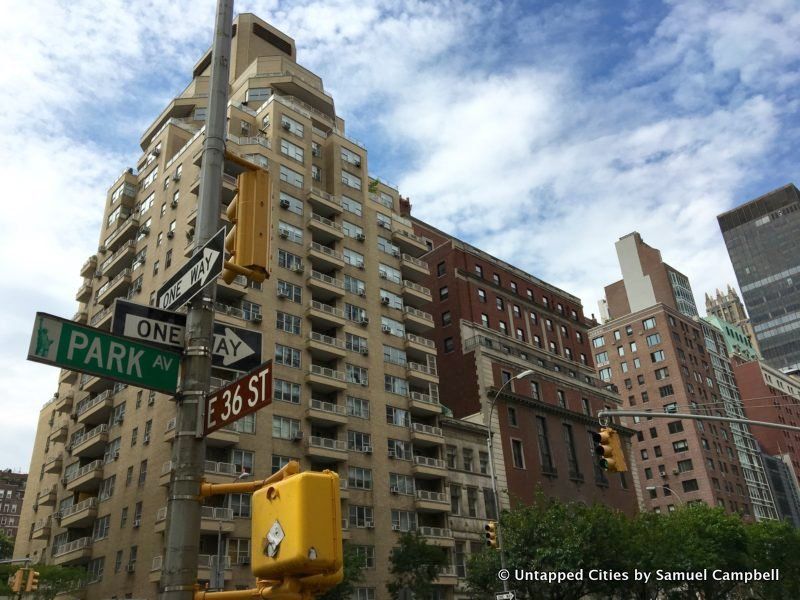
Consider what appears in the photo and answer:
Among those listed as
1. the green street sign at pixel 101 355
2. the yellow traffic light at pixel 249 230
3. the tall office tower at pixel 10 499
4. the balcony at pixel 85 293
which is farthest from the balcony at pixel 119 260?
the tall office tower at pixel 10 499

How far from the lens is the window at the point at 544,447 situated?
68938 mm

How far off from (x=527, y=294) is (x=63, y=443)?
5200cm

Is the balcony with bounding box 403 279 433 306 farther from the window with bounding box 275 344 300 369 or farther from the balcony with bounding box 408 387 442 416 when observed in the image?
the window with bounding box 275 344 300 369

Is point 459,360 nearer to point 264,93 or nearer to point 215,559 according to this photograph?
point 264,93

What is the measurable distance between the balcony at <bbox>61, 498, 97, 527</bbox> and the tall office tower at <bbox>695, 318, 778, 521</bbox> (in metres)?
97.4

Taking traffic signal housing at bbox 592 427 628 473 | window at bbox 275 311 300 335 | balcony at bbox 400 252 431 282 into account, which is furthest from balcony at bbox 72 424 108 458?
traffic signal housing at bbox 592 427 628 473

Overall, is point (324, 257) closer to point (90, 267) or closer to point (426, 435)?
point (426, 435)

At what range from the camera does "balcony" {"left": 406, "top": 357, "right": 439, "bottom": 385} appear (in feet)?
199

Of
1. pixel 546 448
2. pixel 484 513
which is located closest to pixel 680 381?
pixel 546 448

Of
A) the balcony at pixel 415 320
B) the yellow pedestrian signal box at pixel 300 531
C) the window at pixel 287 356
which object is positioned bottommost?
the yellow pedestrian signal box at pixel 300 531

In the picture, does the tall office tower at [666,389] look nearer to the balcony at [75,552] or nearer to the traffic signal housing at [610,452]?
the balcony at [75,552]

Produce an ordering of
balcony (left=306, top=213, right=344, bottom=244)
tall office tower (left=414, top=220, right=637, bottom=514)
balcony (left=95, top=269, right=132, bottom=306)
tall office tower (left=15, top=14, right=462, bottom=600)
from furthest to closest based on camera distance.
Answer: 1. tall office tower (left=414, top=220, right=637, bottom=514)
2. balcony (left=95, top=269, right=132, bottom=306)
3. balcony (left=306, top=213, right=344, bottom=244)
4. tall office tower (left=15, top=14, right=462, bottom=600)

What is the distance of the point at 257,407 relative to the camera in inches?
249

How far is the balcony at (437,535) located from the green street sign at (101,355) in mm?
49223
